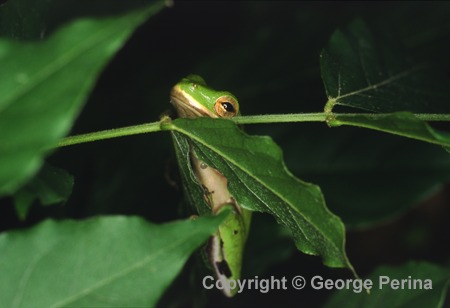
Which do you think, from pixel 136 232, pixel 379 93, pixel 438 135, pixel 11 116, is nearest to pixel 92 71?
pixel 11 116

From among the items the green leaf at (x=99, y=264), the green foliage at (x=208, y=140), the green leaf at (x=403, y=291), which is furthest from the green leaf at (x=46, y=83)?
the green leaf at (x=403, y=291)

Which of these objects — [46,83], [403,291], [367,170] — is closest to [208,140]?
[46,83]

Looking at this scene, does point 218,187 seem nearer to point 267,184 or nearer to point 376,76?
point 376,76

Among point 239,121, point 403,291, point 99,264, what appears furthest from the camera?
point 403,291

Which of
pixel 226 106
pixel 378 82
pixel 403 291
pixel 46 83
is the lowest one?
pixel 403 291

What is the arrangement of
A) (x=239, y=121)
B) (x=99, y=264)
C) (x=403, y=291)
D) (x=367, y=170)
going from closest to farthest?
(x=99, y=264), (x=239, y=121), (x=403, y=291), (x=367, y=170)

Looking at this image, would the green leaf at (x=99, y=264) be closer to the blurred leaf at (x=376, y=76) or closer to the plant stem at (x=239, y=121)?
the plant stem at (x=239, y=121)
